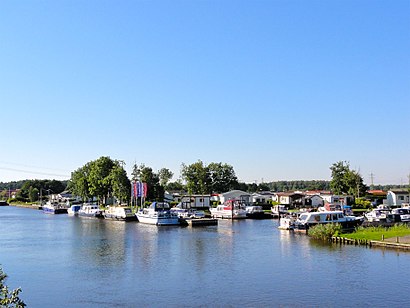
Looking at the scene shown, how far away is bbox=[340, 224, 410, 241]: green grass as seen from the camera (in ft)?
154

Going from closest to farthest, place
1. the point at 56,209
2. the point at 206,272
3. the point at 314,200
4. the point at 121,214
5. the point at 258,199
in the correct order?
1. the point at 206,272
2. the point at 121,214
3. the point at 314,200
4. the point at 258,199
5. the point at 56,209

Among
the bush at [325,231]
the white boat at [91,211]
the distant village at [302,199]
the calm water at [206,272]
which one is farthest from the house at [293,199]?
the bush at [325,231]

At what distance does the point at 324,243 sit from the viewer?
49531mm

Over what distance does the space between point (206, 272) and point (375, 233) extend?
2287 cm

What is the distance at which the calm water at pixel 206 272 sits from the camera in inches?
1099

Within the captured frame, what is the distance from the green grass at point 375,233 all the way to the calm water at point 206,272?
10.9 feet

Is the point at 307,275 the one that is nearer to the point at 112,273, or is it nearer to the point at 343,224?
the point at 112,273

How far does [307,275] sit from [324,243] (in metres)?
16.5

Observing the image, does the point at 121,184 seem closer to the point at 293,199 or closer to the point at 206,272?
the point at 293,199

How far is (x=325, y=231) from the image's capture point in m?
53.5

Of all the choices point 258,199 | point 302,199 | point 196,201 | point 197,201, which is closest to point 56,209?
point 196,201

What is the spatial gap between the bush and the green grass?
163 centimetres

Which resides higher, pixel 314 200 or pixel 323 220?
pixel 314 200

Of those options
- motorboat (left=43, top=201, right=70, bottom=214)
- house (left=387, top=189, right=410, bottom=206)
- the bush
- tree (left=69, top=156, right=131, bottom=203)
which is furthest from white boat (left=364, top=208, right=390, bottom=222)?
motorboat (left=43, top=201, right=70, bottom=214)
